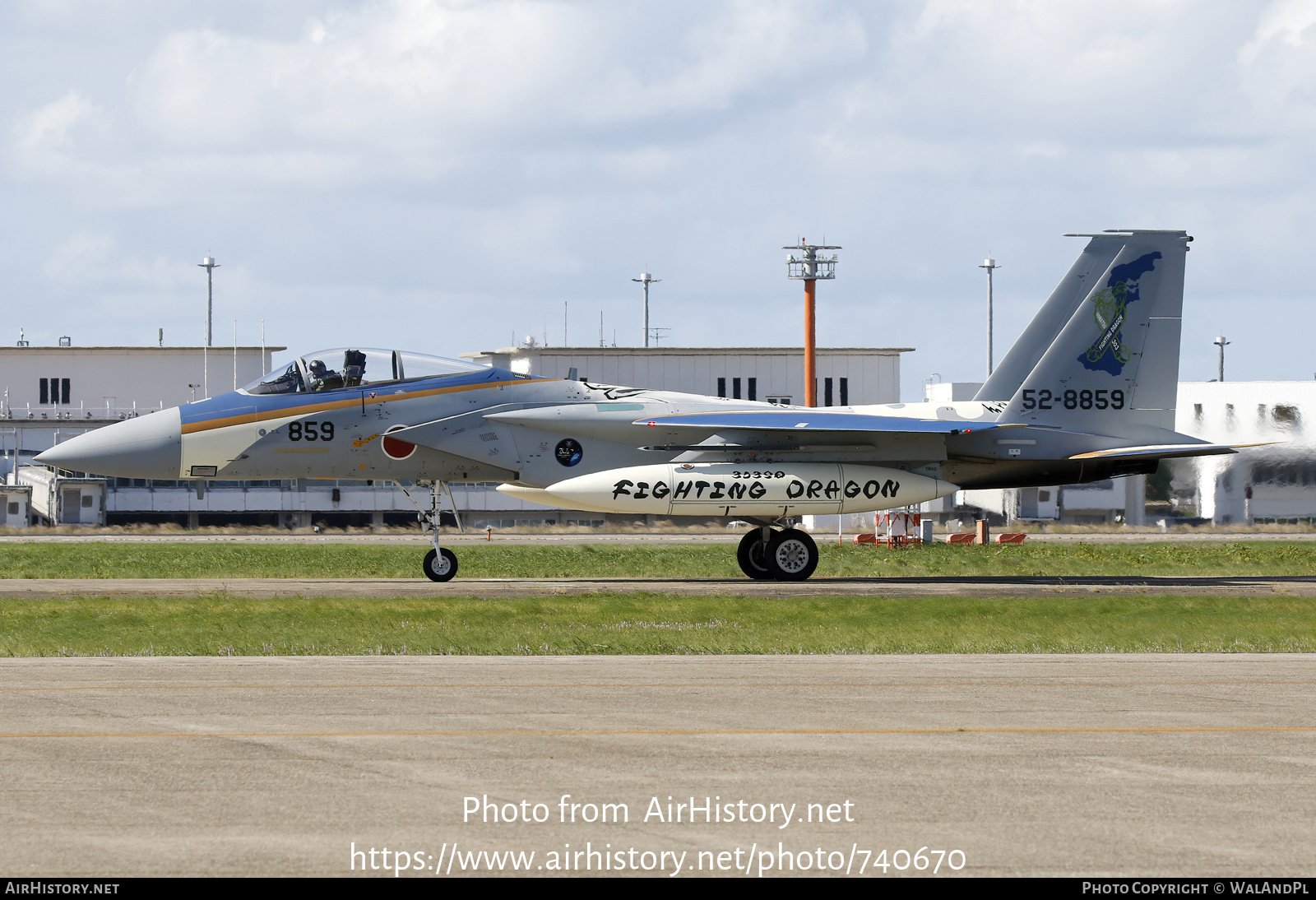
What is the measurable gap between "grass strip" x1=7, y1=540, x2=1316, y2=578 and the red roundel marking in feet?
15.3

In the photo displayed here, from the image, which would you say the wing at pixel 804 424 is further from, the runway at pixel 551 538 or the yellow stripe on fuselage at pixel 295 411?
the runway at pixel 551 538

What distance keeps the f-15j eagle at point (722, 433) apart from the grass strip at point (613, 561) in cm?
409

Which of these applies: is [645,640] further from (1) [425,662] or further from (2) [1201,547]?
(2) [1201,547]

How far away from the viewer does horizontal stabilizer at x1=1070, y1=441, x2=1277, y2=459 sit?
77.8ft

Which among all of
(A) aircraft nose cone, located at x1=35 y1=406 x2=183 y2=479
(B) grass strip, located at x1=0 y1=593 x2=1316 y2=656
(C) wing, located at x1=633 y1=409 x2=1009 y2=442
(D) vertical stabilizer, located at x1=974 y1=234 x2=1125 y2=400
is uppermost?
(D) vertical stabilizer, located at x1=974 y1=234 x2=1125 y2=400

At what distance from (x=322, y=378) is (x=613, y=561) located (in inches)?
426

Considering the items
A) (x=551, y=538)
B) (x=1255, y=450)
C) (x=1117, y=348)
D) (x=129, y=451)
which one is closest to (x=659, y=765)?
(x=129, y=451)

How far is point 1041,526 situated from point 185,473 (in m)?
44.2

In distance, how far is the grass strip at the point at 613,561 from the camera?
2819 centimetres

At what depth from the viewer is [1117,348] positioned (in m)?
24.7

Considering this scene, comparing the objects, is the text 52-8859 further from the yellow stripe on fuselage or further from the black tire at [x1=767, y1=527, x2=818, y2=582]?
the yellow stripe on fuselage

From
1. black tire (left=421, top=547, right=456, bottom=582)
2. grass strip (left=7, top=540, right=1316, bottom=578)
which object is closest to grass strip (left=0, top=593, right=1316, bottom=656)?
black tire (left=421, top=547, right=456, bottom=582)

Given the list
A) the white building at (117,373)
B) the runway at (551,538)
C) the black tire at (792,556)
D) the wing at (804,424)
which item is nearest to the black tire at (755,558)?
the black tire at (792,556)

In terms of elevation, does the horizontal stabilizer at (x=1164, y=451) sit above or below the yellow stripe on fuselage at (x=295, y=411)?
below
